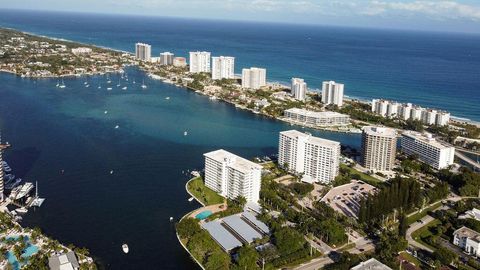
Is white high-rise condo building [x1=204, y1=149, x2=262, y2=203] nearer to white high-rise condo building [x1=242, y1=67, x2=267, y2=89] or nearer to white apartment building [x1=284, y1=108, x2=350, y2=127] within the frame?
white apartment building [x1=284, y1=108, x2=350, y2=127]

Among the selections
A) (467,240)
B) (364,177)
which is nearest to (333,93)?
(364,177)

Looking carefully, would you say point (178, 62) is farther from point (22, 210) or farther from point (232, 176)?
point (22, 210)

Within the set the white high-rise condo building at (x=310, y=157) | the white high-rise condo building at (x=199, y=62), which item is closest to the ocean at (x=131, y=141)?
the white high-rise condo building at (x=310, y=157)

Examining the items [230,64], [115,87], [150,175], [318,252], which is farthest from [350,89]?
[318,252]

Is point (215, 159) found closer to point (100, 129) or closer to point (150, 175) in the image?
point (150, 175)

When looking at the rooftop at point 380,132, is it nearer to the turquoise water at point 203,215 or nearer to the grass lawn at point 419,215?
the grass lawn at point 419,215

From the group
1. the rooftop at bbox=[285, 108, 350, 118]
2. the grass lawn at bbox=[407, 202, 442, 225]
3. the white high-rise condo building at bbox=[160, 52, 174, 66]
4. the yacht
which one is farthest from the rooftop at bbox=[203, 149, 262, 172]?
the white high-rise condo building at bbox=[160, 52, 174, 66]
